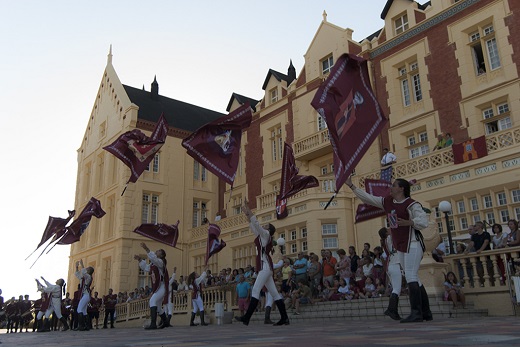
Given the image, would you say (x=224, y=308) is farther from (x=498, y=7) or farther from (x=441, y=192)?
(x=498, y=7)

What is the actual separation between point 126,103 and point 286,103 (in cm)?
1254

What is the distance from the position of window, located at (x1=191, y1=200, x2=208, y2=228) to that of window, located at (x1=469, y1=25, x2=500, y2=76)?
21.4m

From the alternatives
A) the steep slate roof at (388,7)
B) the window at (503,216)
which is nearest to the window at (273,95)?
the steep slate roof at (388,7)

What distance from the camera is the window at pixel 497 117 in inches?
794

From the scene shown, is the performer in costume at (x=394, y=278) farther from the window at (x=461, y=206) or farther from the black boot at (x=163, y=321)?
the window at (x=461, y=206)

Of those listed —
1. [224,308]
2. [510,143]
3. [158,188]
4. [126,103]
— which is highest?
[126,103]

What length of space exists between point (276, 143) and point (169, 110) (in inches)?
468

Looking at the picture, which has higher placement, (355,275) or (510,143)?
(510,143)

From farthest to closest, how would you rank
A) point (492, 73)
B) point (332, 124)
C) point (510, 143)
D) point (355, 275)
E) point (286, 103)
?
point (286, 103)
point (492, 73)
point (510, 143)
point (355, 275)
point (332, 124)

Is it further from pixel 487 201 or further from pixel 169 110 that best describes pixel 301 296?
pixel 169 110

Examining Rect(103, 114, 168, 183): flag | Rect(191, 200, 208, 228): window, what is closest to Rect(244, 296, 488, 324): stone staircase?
Rect(103, 114, 168, 183): flag

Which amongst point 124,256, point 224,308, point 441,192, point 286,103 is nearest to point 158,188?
point 124,256

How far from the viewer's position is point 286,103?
30484 millimetres

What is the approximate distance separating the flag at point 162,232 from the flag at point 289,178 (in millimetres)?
4302
